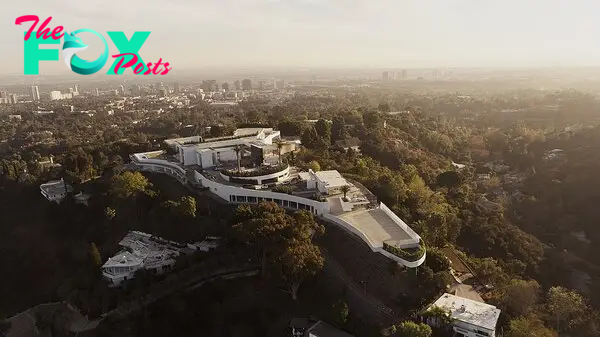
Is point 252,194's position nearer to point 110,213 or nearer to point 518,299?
point 110,213

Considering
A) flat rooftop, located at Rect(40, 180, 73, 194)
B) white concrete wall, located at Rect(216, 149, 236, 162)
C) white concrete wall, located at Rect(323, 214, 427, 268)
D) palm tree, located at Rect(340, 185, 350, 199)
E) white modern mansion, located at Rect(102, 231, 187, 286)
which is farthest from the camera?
flat rooftop, located at Rect(40, 180, 73, 194)

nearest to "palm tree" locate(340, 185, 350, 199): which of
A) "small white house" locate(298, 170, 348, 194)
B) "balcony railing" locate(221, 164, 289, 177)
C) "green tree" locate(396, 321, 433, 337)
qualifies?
"small white house" locate(298, 170, 348, 194)

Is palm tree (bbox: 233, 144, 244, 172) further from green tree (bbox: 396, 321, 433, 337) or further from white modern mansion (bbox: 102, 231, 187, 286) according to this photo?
green tree (bbox: 396, 321, 433, 337)

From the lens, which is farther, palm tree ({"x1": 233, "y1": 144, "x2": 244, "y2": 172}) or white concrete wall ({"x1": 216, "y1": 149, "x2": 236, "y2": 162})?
white concrete wall ({"x1": 216, "y1": 149, "x2": 236, "y2": 162})

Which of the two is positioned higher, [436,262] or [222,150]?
[222,150]

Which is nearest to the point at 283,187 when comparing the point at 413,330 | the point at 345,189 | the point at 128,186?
the point at 345,189

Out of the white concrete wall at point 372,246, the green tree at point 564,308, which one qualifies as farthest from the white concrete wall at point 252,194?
the green tree at point 564,308
